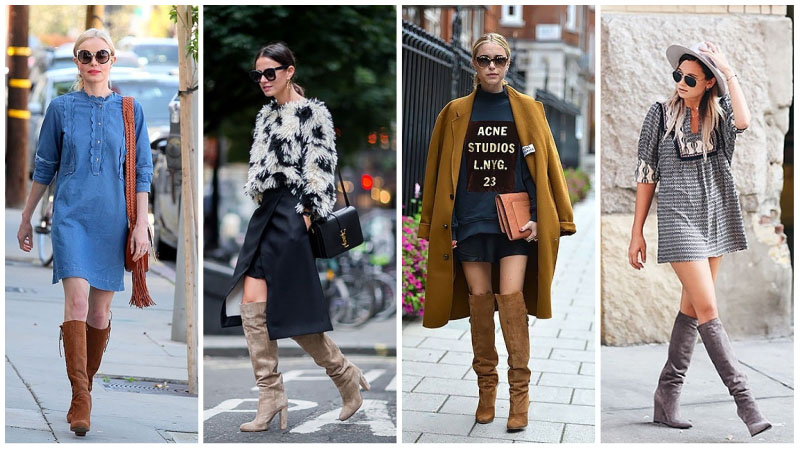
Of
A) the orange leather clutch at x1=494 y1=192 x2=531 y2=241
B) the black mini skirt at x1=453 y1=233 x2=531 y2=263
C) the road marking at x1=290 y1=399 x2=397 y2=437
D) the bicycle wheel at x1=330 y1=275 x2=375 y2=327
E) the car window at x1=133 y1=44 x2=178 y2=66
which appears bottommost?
the bicycle wheel at x1=330 y1=275 x2=375 y2=327

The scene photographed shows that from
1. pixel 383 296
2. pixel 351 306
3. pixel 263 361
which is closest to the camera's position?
pixel 263 361

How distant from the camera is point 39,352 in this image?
539cm

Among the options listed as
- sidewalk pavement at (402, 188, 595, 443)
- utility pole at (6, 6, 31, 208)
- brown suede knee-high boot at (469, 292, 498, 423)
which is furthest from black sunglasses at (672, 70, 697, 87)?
utility pole at (6, 6, 31, 208)

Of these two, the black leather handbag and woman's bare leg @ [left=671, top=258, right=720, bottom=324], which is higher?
the black leather handbag

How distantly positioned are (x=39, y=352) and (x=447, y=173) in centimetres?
228

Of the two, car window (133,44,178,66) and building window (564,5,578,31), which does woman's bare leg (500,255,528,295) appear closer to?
building window (564,5,578,31)

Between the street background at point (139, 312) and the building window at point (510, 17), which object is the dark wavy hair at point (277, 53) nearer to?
the street background at point (139, 312)

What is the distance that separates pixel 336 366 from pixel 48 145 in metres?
1.67

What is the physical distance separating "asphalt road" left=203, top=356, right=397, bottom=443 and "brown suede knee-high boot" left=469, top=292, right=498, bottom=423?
48cm

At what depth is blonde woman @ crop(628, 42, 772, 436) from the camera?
4.87 meters

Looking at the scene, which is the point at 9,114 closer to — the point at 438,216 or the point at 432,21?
the point at 432,21

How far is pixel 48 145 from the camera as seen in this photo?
4.88m

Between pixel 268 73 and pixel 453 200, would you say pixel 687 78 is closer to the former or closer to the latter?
pixel 453 200

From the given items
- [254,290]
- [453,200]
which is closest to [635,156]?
[453,200]
